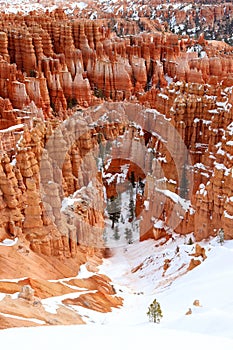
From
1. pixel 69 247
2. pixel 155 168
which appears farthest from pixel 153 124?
pixel 69 247

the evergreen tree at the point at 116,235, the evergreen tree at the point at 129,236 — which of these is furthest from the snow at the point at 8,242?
the evergreen tree at the point at 129,236

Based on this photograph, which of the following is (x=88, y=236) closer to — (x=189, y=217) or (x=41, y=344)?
(x=189, y=217)

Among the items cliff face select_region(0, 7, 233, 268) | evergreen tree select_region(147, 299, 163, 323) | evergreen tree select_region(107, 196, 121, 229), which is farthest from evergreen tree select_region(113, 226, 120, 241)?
evergreen tree select_region(147, 299, 163, 323)

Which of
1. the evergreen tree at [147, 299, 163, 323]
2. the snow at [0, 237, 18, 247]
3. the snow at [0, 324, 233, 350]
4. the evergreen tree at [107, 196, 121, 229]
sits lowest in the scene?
the evergreen tree at [107, 196, 121, 229]

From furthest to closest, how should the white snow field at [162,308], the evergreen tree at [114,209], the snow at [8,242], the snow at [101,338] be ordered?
the evergreen tree at [114,209]
the snow at [8,242]
the white snow field at [162,308]
the snow at [101,338]

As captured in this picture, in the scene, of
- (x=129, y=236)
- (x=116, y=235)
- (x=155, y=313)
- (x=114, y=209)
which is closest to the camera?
(x=155, y=313)

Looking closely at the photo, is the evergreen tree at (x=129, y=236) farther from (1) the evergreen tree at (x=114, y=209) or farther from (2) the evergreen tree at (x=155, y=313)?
(2) the evergreen tree at (x=155, y=313)

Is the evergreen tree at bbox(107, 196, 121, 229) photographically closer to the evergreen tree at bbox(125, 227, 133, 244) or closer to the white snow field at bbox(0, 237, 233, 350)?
the evergreen tree at bbox(125, 227, 133, 244)

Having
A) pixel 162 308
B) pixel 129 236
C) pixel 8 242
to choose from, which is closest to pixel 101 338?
pixel 162 308

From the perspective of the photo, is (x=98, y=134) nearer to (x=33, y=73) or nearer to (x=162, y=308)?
(x=33, y=73)

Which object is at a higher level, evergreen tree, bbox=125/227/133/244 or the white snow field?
the white snow field
